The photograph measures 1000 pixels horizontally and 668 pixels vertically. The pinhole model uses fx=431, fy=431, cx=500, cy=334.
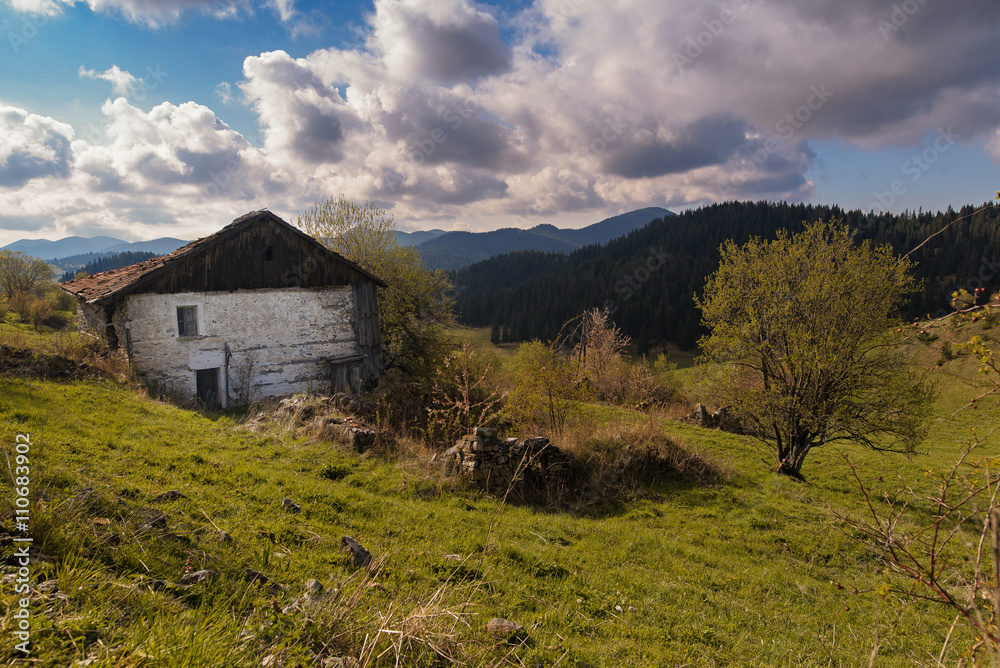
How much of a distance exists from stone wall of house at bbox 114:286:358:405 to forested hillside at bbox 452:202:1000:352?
64.8m

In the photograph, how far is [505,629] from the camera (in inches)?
169

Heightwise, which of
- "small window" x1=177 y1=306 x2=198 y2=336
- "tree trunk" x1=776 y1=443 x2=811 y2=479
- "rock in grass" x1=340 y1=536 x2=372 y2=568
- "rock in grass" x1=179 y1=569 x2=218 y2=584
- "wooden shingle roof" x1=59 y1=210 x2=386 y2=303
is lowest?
"tree trunk" x1=776 y1=443 x2=811 y2=479

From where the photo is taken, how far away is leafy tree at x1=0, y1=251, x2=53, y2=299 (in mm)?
38250

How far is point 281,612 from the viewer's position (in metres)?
3.34

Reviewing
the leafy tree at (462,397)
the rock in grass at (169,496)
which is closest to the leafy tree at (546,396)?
the leafy tree at (462,397)

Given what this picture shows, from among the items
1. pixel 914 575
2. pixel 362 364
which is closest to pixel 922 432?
pixel 914 575

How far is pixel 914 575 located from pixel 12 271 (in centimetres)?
6080

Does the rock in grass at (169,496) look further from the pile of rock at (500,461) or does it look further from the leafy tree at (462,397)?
the pile of rock at (500,461)

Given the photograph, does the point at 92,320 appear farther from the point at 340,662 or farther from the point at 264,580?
the point at 340,662

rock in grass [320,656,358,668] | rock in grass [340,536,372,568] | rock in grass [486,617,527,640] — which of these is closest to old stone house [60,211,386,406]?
rock in grass [340,536,372,568]

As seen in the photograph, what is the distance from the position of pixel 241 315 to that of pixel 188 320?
1.72m

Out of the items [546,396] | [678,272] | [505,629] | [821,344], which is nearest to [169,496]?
[505,629]

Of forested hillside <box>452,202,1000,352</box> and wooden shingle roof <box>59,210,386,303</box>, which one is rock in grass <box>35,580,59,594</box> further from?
forested hillside <box>452,202,1000,352</box>

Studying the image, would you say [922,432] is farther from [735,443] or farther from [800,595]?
[800,595]
